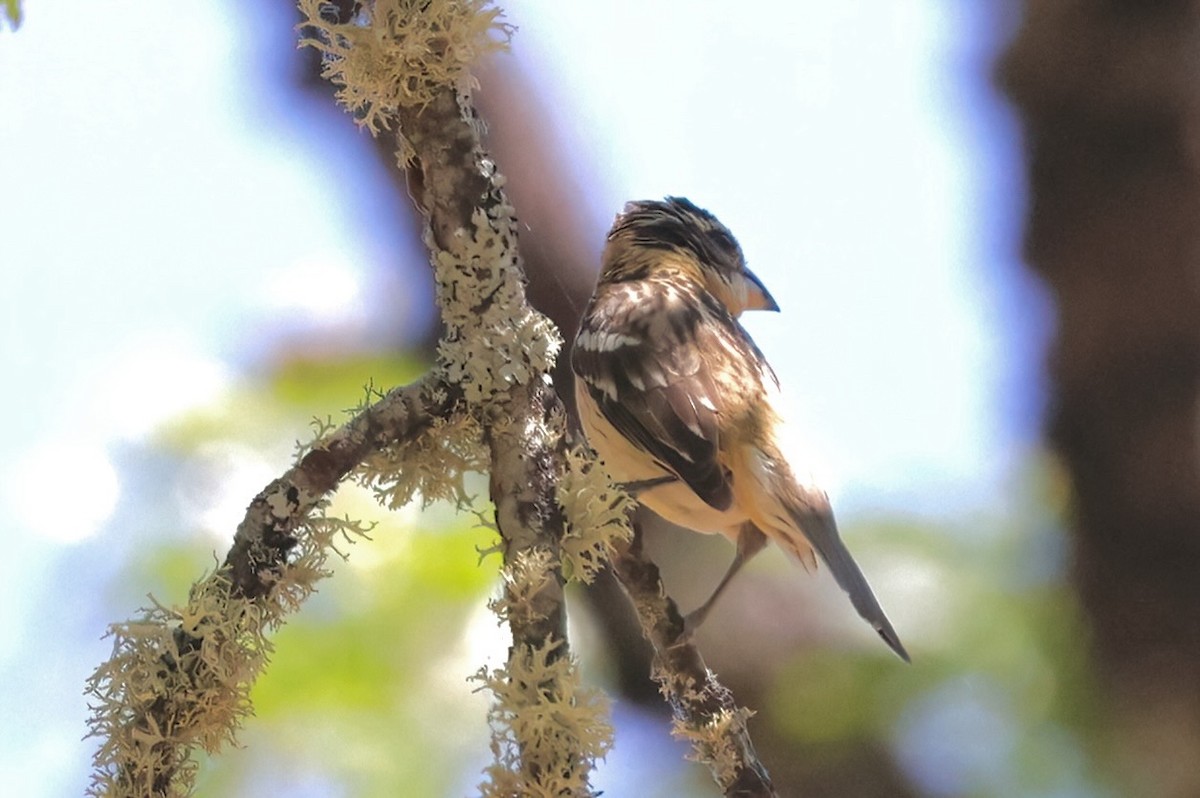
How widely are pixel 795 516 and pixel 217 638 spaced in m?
0.99

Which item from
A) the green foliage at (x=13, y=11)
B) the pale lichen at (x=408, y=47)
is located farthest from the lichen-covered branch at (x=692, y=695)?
the green foliage at (x=13, y=11)

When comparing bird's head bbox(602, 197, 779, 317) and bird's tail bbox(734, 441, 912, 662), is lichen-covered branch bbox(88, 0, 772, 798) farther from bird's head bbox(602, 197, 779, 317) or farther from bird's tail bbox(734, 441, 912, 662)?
bird's head bbox(602, 197, 779, 317)

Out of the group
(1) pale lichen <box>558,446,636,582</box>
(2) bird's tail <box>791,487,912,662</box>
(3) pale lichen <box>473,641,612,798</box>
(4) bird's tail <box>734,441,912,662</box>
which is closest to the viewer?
(3) pale lichen <box>473,641,612,798</box>

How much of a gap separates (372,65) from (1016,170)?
1562 mm

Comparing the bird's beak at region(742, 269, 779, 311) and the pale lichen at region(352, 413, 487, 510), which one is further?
the bird's beak at region(742, 269, 779, 311)

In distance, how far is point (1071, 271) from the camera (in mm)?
2459

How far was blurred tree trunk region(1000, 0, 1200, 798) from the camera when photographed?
2432mm

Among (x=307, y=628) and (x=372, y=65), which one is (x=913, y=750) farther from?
(x=372, y=65)

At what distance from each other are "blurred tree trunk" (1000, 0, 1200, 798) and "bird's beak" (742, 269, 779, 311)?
20.1 inches

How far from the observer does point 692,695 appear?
57.7 inches

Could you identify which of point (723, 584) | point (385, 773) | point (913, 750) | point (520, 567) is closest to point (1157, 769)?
point (913, 750)

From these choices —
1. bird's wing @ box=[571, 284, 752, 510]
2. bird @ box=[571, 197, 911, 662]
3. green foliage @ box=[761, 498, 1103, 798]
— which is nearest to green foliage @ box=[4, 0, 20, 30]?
bird @ box=[571, 197, 911, 662]

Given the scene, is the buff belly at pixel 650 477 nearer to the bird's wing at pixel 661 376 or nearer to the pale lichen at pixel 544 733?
the bird's wing at pixel 661 376

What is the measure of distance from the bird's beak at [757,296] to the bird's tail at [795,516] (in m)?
0.69
